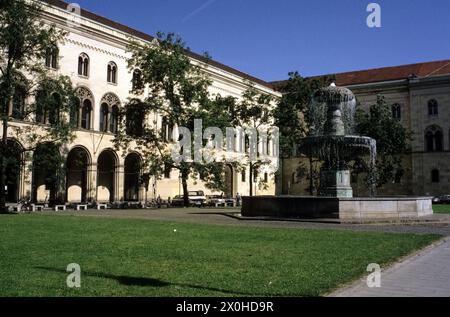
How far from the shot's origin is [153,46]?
39656 millimetres

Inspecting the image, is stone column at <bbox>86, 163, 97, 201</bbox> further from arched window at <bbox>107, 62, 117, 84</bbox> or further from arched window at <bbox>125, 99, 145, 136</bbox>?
arched window at <bbox>107, 62, 117, 84</bbox>

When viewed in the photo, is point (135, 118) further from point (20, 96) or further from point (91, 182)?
point (20, 96)

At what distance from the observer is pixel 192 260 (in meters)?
9.37

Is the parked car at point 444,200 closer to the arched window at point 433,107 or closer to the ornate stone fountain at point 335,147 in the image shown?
the arched window at point 433,107

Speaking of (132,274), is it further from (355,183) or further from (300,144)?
(355,183)

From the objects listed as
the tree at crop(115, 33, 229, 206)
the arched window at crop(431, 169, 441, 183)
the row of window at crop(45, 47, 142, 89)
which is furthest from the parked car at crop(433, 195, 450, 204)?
the row of window at crop(45, 47, 142, 89)

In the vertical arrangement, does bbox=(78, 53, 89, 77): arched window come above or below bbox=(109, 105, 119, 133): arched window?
above

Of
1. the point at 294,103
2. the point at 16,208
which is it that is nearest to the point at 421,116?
the point at 294,103

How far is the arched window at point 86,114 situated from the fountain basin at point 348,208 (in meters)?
24.6

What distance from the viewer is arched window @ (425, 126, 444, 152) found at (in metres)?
60.3

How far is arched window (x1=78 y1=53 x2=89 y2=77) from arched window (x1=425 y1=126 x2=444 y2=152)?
→ 42.5m

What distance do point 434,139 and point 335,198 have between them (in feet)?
155

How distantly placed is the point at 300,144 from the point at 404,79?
44428 millimetres
